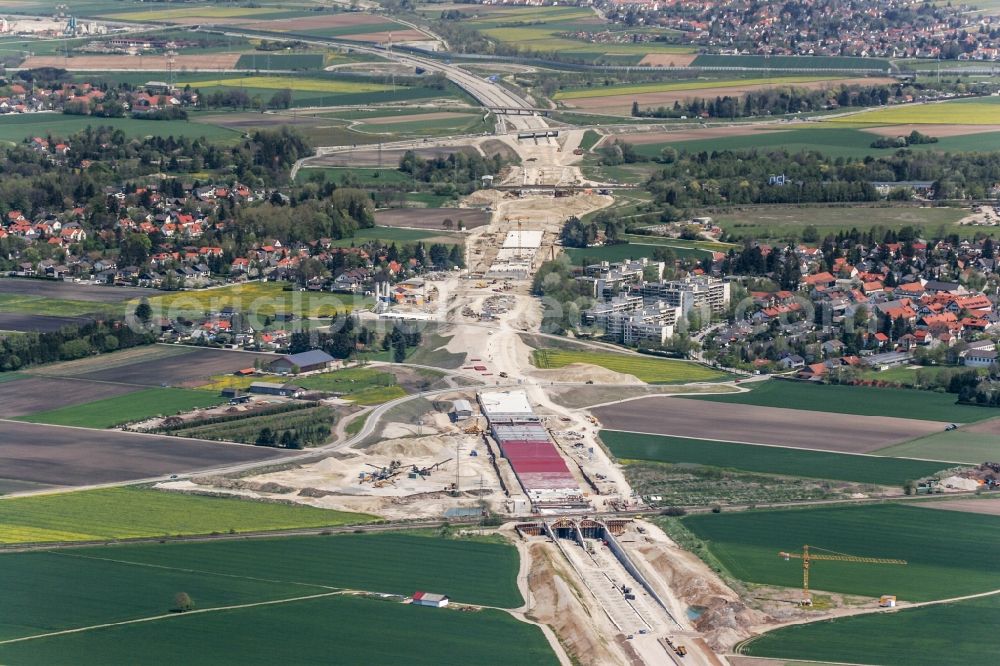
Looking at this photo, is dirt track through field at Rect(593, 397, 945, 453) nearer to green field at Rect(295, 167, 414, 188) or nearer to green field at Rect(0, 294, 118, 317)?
green field at Rect(0, 294, 118, 317)

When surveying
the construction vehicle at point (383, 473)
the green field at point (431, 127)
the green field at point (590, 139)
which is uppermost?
the green field at point (431, 127)

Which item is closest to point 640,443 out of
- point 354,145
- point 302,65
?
point 354,145

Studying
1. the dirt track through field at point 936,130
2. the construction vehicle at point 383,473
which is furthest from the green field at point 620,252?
the dirt track through field at point 936,130

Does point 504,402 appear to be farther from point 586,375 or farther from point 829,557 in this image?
point 829,557

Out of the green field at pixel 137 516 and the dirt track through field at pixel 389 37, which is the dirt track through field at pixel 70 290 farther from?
the dirt track through field at pixel 389 37

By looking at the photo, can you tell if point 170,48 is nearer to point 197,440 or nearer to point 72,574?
point 197,440

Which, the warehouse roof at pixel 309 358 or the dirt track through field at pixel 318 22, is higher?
the dirt track through field at pixel 318 22

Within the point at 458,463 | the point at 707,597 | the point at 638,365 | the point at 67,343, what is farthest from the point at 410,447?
the point at 67,343
